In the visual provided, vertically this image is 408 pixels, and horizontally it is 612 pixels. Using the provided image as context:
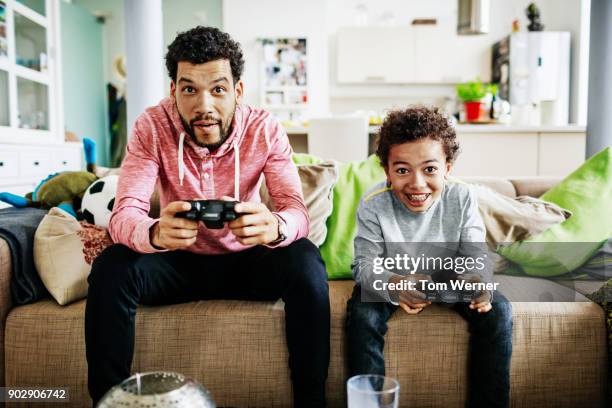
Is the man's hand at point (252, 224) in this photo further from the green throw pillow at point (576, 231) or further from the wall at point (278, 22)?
the wall at point (278, 22)

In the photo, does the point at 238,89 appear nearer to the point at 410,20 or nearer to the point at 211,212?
the point at 211,212

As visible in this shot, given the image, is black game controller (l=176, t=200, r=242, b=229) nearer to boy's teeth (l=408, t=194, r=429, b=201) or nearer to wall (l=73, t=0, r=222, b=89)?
boy's teeth (l=408, t=194, r=429, b=201)

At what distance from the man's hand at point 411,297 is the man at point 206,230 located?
0.17 metres

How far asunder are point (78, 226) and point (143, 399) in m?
0.98

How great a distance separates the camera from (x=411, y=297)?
1.14 m

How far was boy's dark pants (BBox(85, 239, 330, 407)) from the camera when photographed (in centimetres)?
105

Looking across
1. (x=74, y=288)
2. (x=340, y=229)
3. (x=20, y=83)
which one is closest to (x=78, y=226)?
(x=74, y=288)

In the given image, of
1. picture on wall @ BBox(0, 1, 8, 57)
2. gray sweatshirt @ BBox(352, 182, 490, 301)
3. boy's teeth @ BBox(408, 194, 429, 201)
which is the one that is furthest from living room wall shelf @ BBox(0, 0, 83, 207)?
boy's teeth @ BBox(408, 194, 429, 201)

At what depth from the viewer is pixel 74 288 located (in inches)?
51.3

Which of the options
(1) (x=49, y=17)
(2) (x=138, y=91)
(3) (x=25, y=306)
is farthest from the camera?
(1) (x=49, y=17)

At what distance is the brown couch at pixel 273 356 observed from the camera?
1.23m

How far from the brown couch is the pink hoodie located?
0.22m

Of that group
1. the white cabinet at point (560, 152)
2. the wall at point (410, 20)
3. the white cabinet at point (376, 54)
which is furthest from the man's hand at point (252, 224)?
the wall at point (410, 20)

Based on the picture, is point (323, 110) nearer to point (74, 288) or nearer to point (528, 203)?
point (528, 203)
